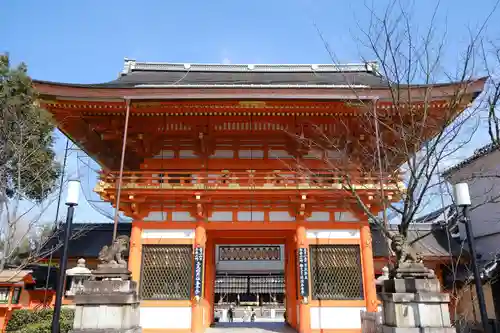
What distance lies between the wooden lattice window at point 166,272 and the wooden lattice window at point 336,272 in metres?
4.29

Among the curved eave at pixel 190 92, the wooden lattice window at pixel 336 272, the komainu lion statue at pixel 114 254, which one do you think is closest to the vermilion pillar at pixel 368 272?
the wooden lattice window at pixel 336 272

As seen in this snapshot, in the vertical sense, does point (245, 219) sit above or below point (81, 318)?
above

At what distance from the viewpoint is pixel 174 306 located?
1172cm

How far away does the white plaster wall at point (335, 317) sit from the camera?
11.6 m

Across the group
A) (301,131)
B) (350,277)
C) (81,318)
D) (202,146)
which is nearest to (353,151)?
(301,131)

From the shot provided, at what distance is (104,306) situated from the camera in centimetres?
802

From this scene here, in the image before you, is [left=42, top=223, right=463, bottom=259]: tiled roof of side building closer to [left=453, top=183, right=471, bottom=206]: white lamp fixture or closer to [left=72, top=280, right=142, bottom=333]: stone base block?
[left=453, top=183, right=471, bottom=206]: white lamp fixture

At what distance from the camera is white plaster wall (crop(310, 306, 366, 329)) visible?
11.6 meters

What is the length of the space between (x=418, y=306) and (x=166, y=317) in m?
7.72

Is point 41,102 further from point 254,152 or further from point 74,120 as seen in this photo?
point 254,152

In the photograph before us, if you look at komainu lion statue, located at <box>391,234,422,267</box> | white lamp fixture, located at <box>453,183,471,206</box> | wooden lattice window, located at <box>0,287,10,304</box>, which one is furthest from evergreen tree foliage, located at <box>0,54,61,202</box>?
white lamp fixture, located at <box>453,183,471,206</box>

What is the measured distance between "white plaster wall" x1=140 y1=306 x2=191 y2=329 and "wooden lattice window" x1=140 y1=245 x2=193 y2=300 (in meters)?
0.35

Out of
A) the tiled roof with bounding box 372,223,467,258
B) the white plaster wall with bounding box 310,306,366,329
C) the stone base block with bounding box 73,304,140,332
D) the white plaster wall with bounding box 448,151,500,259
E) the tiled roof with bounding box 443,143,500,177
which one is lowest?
the white plaster wall with bounding box 310,306,366,329

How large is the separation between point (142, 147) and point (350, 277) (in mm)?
8787
